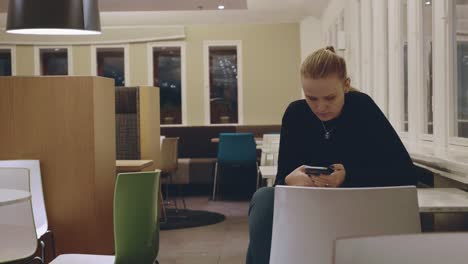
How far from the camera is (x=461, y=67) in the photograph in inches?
156

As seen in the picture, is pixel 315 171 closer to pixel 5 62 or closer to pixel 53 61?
pixel 53 61

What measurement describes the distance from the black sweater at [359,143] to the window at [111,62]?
1071 cm

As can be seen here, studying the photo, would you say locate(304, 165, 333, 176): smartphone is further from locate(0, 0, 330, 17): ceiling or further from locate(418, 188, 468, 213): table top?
locate(0, 0, 330, 17): ceiling

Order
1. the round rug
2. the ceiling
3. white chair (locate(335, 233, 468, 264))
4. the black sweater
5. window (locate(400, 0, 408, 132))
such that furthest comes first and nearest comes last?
the ceiling < the round rug < window (locate(400, 0, 408, 132)) < the black sweater < white chair (locate(335, 233, 468, 264))

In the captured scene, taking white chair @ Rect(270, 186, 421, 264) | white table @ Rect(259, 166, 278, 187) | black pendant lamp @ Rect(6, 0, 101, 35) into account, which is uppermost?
black pendant lamp @ Rect(6, 0, 101, 35)

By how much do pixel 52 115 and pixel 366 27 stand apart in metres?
3.45

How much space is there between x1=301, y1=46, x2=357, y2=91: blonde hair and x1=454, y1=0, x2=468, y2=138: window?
1641 mm

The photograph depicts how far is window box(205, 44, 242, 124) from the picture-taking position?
12.8 meters

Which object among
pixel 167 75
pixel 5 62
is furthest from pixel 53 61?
pixel 167 75

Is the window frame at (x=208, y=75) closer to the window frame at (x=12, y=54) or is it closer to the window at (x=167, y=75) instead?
the window at (x=167, y=75)

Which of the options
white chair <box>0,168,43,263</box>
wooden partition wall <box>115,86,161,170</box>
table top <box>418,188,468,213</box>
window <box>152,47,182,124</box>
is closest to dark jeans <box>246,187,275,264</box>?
table top <box>418,188,468,213</box>

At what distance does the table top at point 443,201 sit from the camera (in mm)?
2797

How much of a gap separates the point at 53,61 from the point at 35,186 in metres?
8.56

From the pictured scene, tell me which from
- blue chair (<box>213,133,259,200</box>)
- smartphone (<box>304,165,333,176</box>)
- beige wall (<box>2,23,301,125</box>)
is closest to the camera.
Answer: smartphone (<box>304,165,333,176</box>)
